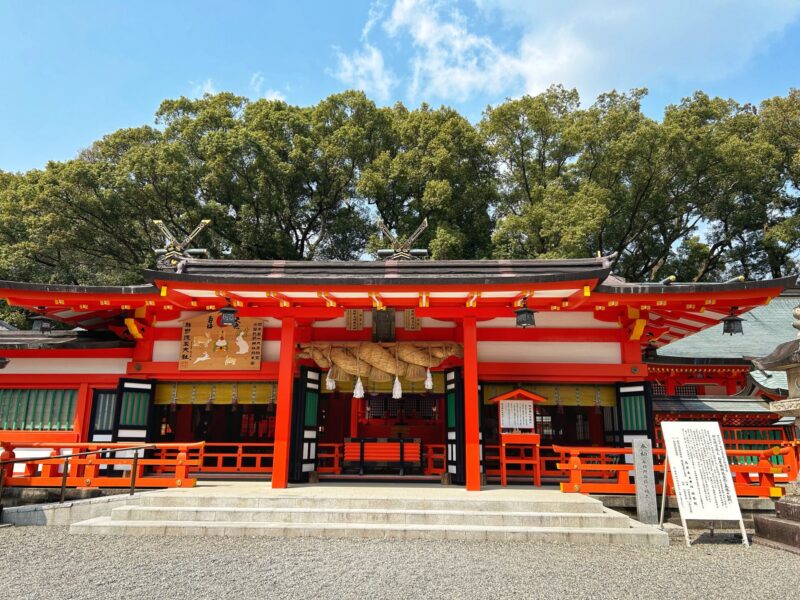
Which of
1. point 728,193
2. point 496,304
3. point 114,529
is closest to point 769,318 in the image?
point 728,193

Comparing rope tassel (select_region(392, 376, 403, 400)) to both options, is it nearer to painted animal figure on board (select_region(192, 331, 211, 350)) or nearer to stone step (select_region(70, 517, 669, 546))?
stone step (select_region(70, 517, 669, 546))

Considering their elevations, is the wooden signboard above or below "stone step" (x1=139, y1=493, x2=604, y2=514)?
above

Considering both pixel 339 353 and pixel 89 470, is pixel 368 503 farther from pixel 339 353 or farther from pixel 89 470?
pixel 89 470

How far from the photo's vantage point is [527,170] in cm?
2880

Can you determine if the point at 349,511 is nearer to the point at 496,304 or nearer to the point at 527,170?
the point at 496,304

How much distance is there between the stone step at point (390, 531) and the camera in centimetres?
742

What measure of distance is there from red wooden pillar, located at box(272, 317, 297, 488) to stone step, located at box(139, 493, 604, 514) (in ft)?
3.90

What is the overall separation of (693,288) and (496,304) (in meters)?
3.59

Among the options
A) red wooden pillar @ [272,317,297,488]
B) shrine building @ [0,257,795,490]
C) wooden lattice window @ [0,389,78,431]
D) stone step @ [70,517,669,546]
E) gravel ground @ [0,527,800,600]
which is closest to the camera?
gravel ground @ [0,527,800,600]

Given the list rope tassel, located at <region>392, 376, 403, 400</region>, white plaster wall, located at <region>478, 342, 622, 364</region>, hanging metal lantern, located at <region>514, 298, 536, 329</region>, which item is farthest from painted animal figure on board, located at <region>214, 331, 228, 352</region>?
hanging metal lantern, located at <region>514, 298, 536, 329</region>

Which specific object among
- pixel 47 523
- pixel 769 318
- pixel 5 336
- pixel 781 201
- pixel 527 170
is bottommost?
pixel 47 523

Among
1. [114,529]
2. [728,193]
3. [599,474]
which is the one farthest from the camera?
[728,193]

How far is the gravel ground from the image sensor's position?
5.31m

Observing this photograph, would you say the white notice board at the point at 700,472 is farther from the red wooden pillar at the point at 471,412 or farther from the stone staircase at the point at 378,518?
the red wooden pillar at the point at 471,412
